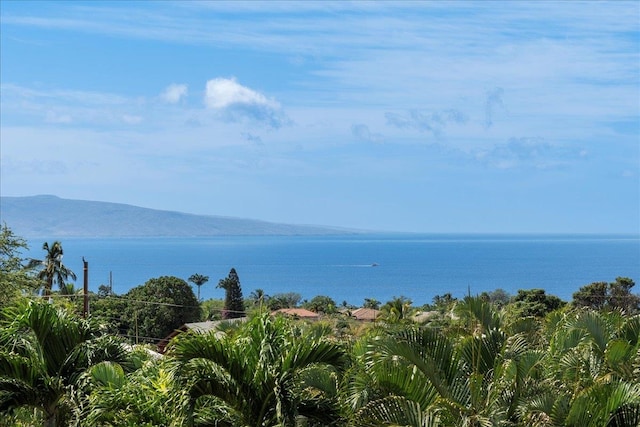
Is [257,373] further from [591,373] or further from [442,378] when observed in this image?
[591,373]

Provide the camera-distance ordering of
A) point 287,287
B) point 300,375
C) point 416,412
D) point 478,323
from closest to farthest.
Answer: point 416,412, point 300,375, point 478,323, point 287,287

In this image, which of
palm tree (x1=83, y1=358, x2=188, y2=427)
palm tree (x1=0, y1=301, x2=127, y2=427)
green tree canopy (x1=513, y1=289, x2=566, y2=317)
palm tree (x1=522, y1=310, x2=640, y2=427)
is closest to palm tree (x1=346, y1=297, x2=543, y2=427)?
palm tree (x1=522, y1=310, x2=640, y2=427)

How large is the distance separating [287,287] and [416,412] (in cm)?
16956

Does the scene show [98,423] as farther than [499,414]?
Yes

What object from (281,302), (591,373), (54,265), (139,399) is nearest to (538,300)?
(54,265)

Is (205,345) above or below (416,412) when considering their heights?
above

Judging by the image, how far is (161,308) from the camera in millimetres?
55812

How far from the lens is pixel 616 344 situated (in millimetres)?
11953

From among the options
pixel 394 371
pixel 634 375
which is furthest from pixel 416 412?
pixel 634 375

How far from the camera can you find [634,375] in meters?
11.5

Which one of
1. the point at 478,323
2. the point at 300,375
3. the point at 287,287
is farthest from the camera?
the point at 287,287

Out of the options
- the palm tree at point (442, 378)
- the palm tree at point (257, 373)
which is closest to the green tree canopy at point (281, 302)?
the palm tree at point (442, 378)

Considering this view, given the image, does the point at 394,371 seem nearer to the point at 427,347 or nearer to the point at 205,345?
the point at 427,347

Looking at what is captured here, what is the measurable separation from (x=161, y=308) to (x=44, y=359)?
4475 centimetres
